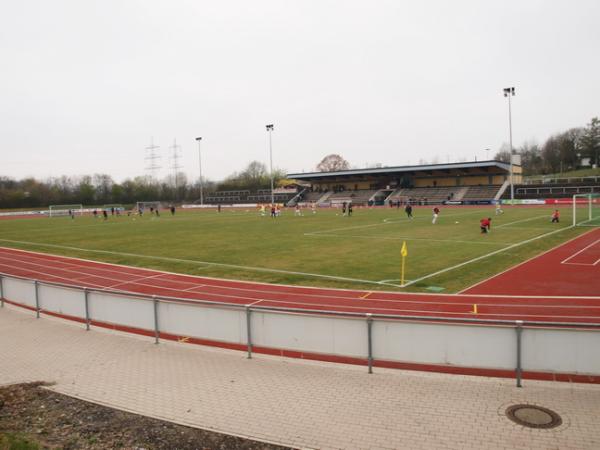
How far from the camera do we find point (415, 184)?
9462 centimetres

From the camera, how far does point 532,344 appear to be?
744 cm

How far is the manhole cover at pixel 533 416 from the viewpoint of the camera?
625cm

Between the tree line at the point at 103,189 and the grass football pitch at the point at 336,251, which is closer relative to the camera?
the grass football pitch at the point at 336,251

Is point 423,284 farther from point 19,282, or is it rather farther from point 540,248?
point 19,282

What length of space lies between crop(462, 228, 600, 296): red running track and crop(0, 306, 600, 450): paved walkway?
8362 mm

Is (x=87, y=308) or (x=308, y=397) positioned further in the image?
(x=87, y=308)

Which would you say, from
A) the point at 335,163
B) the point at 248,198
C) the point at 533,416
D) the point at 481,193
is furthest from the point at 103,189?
the point at 533,416

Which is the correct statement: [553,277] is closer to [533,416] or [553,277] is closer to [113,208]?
[533,416]

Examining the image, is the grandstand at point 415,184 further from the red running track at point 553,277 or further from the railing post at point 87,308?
the railing post at point 87,308

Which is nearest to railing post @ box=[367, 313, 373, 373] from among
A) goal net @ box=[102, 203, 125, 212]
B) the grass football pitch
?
the grass football pitch

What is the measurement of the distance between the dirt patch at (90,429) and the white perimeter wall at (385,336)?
277 cm

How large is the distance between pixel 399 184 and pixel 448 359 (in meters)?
90.1

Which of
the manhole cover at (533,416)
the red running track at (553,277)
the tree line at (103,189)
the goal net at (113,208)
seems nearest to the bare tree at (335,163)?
the tree line at (103,189)

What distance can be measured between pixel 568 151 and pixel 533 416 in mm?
132141
